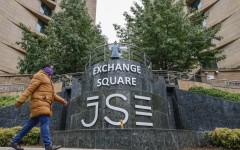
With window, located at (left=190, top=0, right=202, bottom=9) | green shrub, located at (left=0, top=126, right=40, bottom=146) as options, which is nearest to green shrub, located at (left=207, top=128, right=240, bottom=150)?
green shrub, located at (left=0, top=126, right=40, bottom=146)

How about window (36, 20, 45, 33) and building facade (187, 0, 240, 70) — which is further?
window (36, 20, 45, 33)

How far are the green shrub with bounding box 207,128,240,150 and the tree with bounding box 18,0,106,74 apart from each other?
12334 millimetres

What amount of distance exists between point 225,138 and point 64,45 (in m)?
15.1

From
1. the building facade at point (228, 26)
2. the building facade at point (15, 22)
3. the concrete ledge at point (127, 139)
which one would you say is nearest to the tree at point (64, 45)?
the building facade at point (15, 22)

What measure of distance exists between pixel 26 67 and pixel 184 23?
13.5m

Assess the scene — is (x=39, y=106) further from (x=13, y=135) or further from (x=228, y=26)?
(x=228, y=26)

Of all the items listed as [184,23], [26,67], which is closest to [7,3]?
[26,67]

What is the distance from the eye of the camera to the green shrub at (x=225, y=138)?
7.47 metres

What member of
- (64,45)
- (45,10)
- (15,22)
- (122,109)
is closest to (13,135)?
(122,109)

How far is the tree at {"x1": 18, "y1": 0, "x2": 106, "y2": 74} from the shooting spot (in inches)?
754

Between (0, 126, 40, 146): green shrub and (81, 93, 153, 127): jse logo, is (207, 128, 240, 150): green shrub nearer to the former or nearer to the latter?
(81, 93, 153, 127): jse logo

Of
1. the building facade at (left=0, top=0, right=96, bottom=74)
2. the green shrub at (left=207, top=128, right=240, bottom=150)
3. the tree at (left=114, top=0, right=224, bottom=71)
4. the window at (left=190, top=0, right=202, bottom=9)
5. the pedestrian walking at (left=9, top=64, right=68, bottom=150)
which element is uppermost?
the window at (left=190, top=0, right=202, bottom=9)

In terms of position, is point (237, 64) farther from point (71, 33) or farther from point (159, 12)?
point (71, 33)

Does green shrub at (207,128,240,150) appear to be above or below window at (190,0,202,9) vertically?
below
